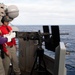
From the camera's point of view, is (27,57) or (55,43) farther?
(27,57)

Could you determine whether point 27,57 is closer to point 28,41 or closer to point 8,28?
point 28,41

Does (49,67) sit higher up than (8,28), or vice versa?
(8,28)

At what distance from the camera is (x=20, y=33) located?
6051mm

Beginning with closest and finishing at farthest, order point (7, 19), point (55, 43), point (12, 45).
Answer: point (7, 19) → point (12, 45) → point (55, 43)

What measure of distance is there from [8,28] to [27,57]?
70.7 inches

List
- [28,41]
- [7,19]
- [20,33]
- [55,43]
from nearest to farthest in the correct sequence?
[7,19] < [55,43] < [20,33] < [28,41]

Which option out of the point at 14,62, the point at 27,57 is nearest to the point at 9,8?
the point at 14,62

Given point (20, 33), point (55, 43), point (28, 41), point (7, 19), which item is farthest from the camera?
point (28, 41)

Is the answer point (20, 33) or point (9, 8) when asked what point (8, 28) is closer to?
point (9, 8)

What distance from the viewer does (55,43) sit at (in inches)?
223

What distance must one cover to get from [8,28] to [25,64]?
1.89 m

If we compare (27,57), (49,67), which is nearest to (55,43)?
(49,67)

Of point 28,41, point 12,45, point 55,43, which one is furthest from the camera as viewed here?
point 28,41

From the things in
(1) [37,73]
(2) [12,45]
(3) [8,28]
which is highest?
(3) [8,28]
